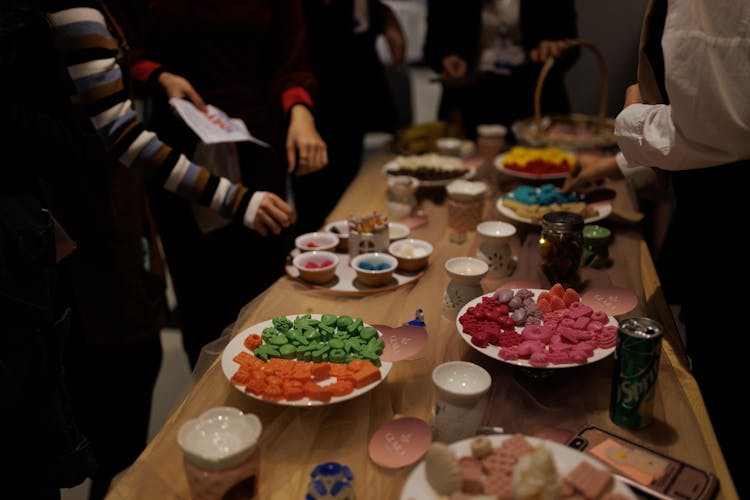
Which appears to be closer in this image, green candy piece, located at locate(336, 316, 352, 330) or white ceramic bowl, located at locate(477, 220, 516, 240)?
green candy piece, located at locate(336, 316, 352, 330)

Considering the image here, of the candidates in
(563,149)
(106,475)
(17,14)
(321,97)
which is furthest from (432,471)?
(321,97)

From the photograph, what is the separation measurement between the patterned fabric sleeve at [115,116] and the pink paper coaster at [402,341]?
1.90 ft

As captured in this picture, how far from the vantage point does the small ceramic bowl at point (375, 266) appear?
55.1 inches

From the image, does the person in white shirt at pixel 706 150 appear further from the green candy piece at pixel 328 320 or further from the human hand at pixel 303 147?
the human hand at pixel 303 147

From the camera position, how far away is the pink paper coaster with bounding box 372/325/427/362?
110 cm

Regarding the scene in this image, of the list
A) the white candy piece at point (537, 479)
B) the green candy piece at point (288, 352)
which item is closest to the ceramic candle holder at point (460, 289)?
the green candy piece at point (288, 352)

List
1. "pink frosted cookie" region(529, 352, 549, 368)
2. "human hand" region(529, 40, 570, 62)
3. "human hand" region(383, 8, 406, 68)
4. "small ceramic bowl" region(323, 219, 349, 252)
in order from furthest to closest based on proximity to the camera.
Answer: "human hand" region(383, 8, 406, 68) → "human hand" region(529, 40, 570, 62) → "small ceramic bowl" region(323, 219, 349, 252) → "pink frosted cookie" region(529, 352, 549, 368)

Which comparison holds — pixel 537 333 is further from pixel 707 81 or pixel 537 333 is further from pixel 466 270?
pixel 707 81

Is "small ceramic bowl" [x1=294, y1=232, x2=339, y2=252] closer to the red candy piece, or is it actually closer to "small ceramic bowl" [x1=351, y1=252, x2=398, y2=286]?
"small ceramic bowl" [x1=351, y1=252, x2=398, y2=286]

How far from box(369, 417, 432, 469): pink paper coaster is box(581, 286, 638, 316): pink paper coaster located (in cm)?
52

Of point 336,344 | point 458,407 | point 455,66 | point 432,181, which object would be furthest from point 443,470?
point 455,66

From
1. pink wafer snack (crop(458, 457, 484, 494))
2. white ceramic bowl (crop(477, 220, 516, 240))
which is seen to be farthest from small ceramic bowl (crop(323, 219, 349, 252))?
pink wafer snack (crop(458, 457, 484, 494))

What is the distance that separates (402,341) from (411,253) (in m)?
0.42

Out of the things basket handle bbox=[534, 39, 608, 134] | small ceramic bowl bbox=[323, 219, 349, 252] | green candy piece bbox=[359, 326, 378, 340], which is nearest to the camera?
green candy piece bbox=[359, 326, 378, 340]
